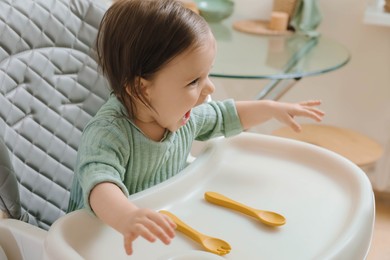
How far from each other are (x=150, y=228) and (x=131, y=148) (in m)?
0.29

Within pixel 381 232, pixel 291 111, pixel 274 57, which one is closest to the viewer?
pixel 291 111

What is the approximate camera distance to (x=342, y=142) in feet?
5.94

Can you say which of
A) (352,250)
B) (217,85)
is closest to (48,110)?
(352,250)

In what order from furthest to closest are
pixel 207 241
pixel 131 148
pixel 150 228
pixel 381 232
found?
pixel 381 232
pixel 131 148
pixel 207 241
pixel 150 228

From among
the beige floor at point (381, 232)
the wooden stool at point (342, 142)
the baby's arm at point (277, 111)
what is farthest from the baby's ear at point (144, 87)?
the beige floor at point (381, 232)

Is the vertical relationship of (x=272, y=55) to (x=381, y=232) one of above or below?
above

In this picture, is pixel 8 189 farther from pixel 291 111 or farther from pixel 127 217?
pixel 291 111

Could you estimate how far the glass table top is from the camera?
1.54 meters

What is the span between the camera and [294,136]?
1.82 m

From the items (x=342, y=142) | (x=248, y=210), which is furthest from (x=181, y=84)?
(x=342, y=142)

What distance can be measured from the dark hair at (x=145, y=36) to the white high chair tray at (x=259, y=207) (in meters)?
0.20

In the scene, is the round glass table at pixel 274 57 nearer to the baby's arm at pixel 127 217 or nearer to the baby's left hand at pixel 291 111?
the baby's left hand at pixel 291 111

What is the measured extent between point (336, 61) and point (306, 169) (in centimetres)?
72

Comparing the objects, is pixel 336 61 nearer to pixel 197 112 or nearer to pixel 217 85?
pixel 217 85
